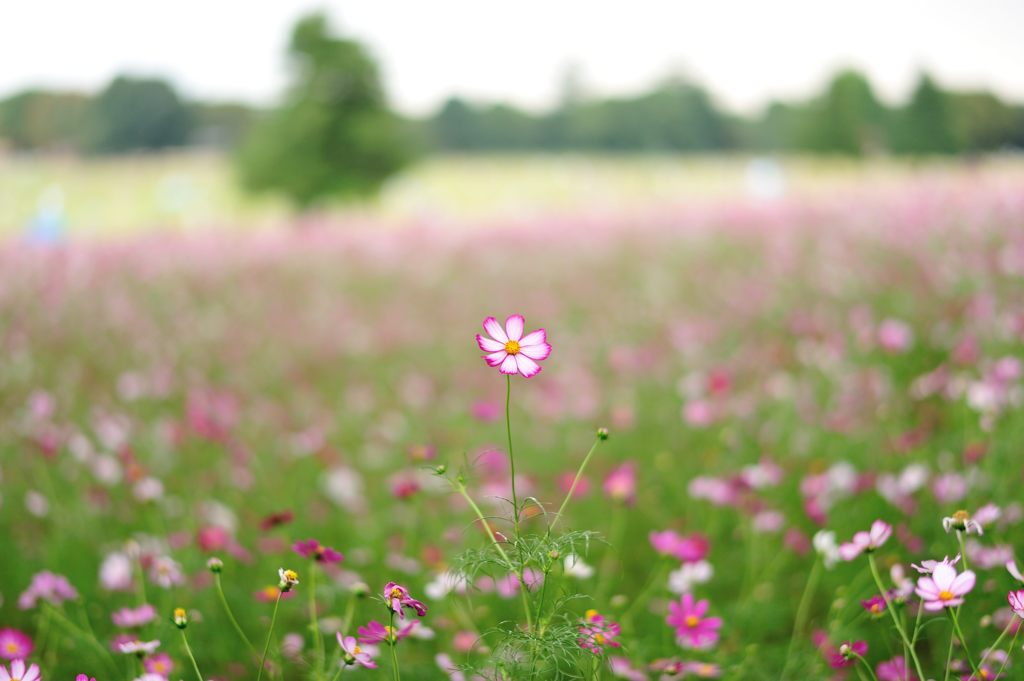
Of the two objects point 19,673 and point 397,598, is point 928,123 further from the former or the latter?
point 19,673

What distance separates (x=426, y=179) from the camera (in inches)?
1072

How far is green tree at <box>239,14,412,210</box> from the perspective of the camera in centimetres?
1271

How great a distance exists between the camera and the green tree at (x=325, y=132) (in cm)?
1271

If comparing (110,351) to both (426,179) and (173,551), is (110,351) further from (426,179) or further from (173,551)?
(426,179)

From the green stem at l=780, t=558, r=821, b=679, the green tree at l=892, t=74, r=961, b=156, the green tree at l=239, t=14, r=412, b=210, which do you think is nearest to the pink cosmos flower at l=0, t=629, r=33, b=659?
the green stem at l=780, t=558, r=821, b=679

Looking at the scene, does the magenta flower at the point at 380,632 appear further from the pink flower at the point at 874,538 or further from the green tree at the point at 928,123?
the green tree at the point at 928,123

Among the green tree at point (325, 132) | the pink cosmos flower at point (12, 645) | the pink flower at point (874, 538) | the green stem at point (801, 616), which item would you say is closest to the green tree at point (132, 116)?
the green tree at point (325, 132)

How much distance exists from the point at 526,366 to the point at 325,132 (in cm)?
1294

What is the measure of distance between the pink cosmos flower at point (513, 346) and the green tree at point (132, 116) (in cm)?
2708

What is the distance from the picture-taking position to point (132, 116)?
25422 mm

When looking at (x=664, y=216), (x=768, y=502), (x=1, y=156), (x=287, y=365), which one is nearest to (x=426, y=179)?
(x=1, y=156)

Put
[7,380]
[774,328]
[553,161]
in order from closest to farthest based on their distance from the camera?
1. [7,380]
2. [774,328]
3. [553,161]

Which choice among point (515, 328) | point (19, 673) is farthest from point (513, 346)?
point (19, 673)

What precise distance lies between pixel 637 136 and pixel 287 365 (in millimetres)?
36407
